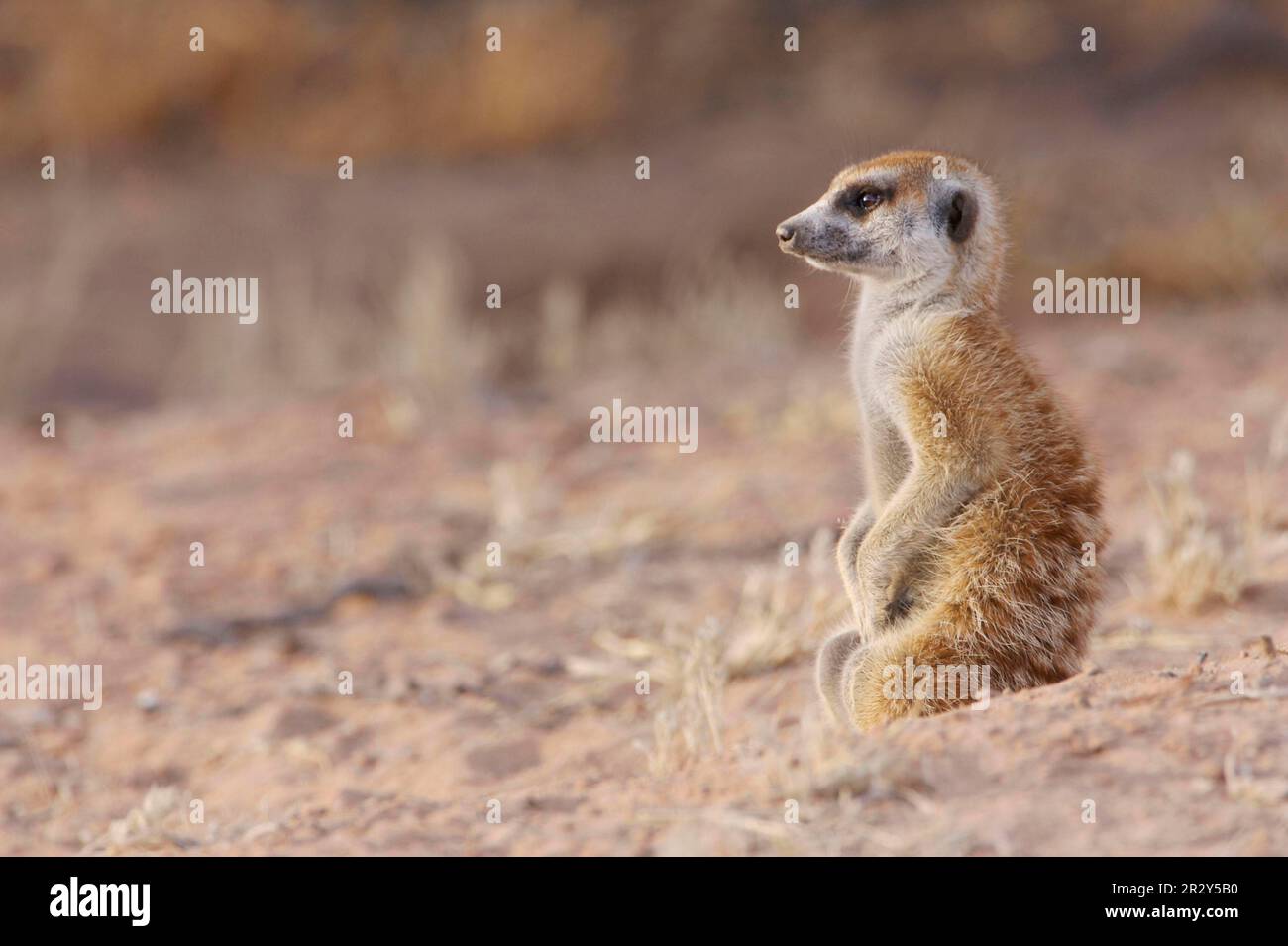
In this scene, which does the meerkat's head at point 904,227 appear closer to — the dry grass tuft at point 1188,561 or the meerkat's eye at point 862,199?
the meerkat's eye at point 862,199

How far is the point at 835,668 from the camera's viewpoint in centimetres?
357

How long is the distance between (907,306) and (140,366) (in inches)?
403

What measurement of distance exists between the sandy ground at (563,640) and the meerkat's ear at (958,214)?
1.05 metres

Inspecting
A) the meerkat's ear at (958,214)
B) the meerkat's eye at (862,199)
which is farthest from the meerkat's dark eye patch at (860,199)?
the meerkat's ear at (958,214)

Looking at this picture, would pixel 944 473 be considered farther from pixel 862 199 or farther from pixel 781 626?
pixel 781 626

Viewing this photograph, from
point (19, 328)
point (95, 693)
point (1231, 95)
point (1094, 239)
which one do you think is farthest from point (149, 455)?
point (1231, 95)

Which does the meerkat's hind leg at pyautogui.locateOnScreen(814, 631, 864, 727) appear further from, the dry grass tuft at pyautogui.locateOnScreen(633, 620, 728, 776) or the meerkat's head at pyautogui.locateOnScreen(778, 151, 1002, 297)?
the meerkat's head at pyautogui.locateOnScreen(778, 151, 1002, 297)

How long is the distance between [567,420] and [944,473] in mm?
4977

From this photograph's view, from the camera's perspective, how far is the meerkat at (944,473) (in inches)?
131

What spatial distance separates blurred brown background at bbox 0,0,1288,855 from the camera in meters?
3.11

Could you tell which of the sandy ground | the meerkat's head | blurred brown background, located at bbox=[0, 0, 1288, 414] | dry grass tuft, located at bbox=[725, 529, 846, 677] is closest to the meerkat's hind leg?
the sandy ground

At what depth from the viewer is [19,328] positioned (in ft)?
37.4

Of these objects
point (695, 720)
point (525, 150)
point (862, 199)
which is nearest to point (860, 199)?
point (862, 199)
